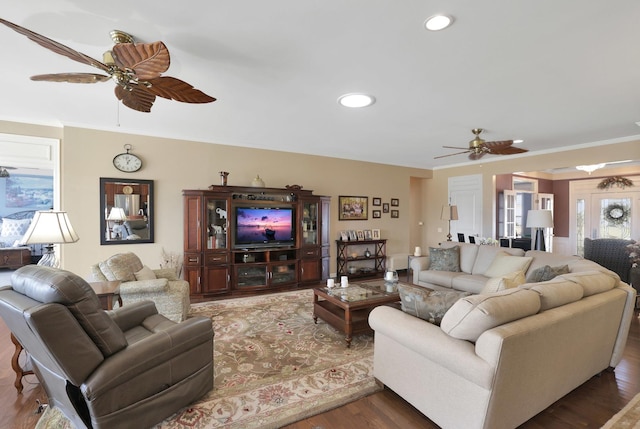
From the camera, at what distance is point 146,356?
177 cm

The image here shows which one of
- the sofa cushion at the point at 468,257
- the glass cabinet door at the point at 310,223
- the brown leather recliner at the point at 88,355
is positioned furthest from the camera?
the glass cabinet door at the point at 310,223

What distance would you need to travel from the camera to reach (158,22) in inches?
73.0

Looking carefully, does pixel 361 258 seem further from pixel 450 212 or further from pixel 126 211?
pixel 126 211

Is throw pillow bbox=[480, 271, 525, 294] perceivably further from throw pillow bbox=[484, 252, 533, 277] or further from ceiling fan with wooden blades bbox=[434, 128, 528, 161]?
ceiling fan with wooden blades bbox=[434, 128, 528, 161]

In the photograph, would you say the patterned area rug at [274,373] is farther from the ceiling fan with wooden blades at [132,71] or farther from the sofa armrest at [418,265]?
the ceiling fan with wooden blades at [132,71]

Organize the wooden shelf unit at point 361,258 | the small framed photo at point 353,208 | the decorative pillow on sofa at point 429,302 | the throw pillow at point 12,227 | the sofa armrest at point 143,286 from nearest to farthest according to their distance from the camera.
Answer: the decorative pillow on sofa at point 429,302, the sofa armrest at point 143,286, the wooden shelf unit at point 361,258, the small framed photo at point 353,208, the throw pillow at point 12,227

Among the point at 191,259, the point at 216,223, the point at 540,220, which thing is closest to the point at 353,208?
the point at 216,223

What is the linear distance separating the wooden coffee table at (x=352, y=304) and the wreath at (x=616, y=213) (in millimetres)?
6788

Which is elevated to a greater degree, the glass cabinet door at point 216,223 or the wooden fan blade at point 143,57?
the wooden fan blade at point 143,57

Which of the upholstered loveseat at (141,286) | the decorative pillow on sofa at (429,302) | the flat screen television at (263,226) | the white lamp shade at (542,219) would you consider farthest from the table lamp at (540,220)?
the upholstered loveseat at (141,286)

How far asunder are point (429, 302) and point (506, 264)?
2.68 meters

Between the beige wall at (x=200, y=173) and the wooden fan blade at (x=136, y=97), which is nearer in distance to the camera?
the wooden fan blade at (x=136, y=97)

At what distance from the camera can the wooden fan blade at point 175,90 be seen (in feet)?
6.66

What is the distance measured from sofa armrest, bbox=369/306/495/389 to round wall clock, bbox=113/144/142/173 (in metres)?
4.15
